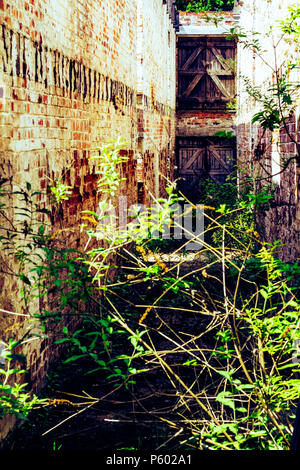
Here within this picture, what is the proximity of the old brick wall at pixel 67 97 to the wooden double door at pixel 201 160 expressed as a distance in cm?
591

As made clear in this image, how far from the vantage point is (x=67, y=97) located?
15.0 feet

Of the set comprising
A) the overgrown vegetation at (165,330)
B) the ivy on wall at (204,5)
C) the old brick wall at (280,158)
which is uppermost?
the ivy on wall at (204,5)

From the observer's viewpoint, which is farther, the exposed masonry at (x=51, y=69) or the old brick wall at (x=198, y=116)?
the old brick wall at (x=198, y=116)

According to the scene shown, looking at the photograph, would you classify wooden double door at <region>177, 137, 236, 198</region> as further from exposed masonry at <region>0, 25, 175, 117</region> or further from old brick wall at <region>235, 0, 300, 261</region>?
exposed masonry at <region>0, 25, 175, 117</region>

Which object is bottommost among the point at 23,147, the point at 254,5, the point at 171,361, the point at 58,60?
the point at 171,361

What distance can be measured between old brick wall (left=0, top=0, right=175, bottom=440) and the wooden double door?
19.4 ft

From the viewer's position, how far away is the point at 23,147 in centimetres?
348

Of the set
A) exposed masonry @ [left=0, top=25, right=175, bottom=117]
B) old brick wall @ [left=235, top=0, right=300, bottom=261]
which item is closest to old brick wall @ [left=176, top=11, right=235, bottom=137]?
old brick wall @ [left=235, top=0, right=300, bottom=261]

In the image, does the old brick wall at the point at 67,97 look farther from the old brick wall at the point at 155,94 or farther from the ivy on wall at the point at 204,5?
the ivy on wall at the point at 204,5

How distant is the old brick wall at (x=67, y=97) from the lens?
328 cm

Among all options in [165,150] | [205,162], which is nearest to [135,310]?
[165,150]

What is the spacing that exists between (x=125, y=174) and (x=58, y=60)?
11.1 feet

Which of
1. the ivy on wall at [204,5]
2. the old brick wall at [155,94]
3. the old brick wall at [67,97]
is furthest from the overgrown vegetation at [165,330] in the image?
the ivy on wall at [204,5]
